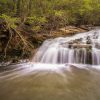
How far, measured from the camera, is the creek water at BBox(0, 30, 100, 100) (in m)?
4.73

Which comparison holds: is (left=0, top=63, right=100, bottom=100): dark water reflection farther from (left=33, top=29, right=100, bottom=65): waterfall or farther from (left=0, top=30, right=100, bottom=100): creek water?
(left=33, top=29, right=100, bottom=65): waterfall

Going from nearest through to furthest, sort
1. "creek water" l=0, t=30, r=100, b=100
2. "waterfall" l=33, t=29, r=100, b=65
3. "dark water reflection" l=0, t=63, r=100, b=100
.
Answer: "dark water reflection" l=0, t=63, r=100, b=100 → "creek water" l=0, t=30, r=100, b=100 → "waterfall" l=33, t=29, r=100, b=65

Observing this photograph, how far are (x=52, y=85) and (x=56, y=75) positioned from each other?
102 cm

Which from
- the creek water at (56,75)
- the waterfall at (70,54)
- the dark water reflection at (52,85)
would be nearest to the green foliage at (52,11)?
the waterfall at (70,54)

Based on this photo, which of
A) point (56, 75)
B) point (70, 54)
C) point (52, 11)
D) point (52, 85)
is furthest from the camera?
point (52, 11)

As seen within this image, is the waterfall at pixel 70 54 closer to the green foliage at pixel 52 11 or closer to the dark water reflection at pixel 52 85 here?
the dark water reflection at pixel 52 85

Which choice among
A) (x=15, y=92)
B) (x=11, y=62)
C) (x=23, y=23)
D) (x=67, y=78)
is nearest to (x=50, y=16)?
(x=23, y=23)

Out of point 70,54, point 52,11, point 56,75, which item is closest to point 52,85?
point 56,75

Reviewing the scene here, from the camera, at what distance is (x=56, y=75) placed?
637cm

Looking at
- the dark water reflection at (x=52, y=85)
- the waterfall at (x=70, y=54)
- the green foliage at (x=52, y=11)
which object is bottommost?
the dark water reflection at (x=52, y=85)

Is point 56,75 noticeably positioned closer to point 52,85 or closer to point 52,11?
point 52,85

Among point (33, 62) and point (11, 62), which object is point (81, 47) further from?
point (11, 62)

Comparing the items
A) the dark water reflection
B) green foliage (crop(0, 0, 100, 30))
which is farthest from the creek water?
green foliage (crop(0, 0, 100, 30))

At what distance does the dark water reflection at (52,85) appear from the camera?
4.63 meters
